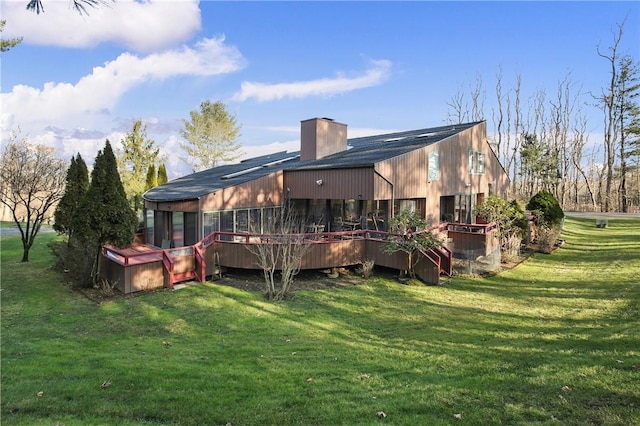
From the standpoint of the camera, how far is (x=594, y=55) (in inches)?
1511

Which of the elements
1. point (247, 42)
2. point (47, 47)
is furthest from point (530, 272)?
point (47, 47)

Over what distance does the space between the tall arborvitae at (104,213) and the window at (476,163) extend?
54.9 feet

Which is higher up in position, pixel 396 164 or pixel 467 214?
pixel 396 164

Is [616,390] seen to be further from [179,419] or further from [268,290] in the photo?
[268,290]

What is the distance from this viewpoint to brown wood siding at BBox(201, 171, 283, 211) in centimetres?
1441

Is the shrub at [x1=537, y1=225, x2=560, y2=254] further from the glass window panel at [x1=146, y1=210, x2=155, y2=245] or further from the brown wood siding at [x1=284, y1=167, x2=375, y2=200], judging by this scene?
the glass window panel at [x1=146, y1=210, x2=155, y2=245]

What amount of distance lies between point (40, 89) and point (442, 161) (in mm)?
24507

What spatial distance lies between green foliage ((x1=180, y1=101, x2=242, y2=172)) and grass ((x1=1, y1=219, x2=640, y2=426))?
30485mm

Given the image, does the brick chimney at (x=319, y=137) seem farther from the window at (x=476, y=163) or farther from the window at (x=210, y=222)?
the window at (x=476, y=163)

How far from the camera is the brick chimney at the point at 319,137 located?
18531 millimetres

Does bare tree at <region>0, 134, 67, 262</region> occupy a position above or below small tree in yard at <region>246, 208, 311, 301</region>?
above

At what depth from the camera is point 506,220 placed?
56.0 ft

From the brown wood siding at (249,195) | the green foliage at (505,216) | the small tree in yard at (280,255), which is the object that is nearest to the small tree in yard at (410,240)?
the small tree in yard at (280,255)

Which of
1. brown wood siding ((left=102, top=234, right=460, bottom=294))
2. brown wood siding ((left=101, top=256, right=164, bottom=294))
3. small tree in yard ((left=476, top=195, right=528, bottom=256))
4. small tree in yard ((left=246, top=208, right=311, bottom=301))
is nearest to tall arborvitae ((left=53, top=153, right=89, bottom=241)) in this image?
brown wood siding ((left=102, top=234, right=460, bottom=294))
